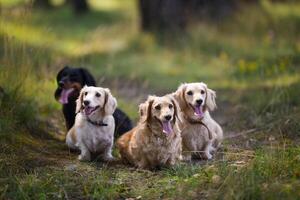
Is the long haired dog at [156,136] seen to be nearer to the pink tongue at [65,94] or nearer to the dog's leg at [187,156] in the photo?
the dog's leg at [187,156]

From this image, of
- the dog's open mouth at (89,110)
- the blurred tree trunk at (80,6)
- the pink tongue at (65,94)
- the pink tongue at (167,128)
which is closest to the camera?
the pink tongue at (167,128)

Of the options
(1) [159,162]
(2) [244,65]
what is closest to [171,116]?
(1) [159,162]

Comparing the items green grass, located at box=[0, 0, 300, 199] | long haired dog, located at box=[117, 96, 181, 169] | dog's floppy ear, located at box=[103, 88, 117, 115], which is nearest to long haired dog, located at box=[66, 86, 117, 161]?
dog's floppy ear, located at box=[103, 88, 117, 115]

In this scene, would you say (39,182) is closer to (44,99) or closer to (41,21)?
(44,99)

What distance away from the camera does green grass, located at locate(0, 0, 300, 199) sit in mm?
5895

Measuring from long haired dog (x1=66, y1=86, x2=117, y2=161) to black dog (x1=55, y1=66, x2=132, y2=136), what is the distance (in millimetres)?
786

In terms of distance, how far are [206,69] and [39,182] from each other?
7.06m

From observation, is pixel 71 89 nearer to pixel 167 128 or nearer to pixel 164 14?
pixel 167 128

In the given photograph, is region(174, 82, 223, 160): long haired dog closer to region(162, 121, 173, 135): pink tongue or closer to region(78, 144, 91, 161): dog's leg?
region(162, 121, 173, 135): pink tongue

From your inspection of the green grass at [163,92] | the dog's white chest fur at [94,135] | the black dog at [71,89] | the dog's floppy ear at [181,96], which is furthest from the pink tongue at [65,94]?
the dog's floppy ear at [181,96]

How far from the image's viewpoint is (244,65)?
11.8 metres

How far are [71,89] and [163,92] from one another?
325 cm

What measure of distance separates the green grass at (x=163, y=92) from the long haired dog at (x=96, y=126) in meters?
0.19

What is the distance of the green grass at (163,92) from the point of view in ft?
19.3
